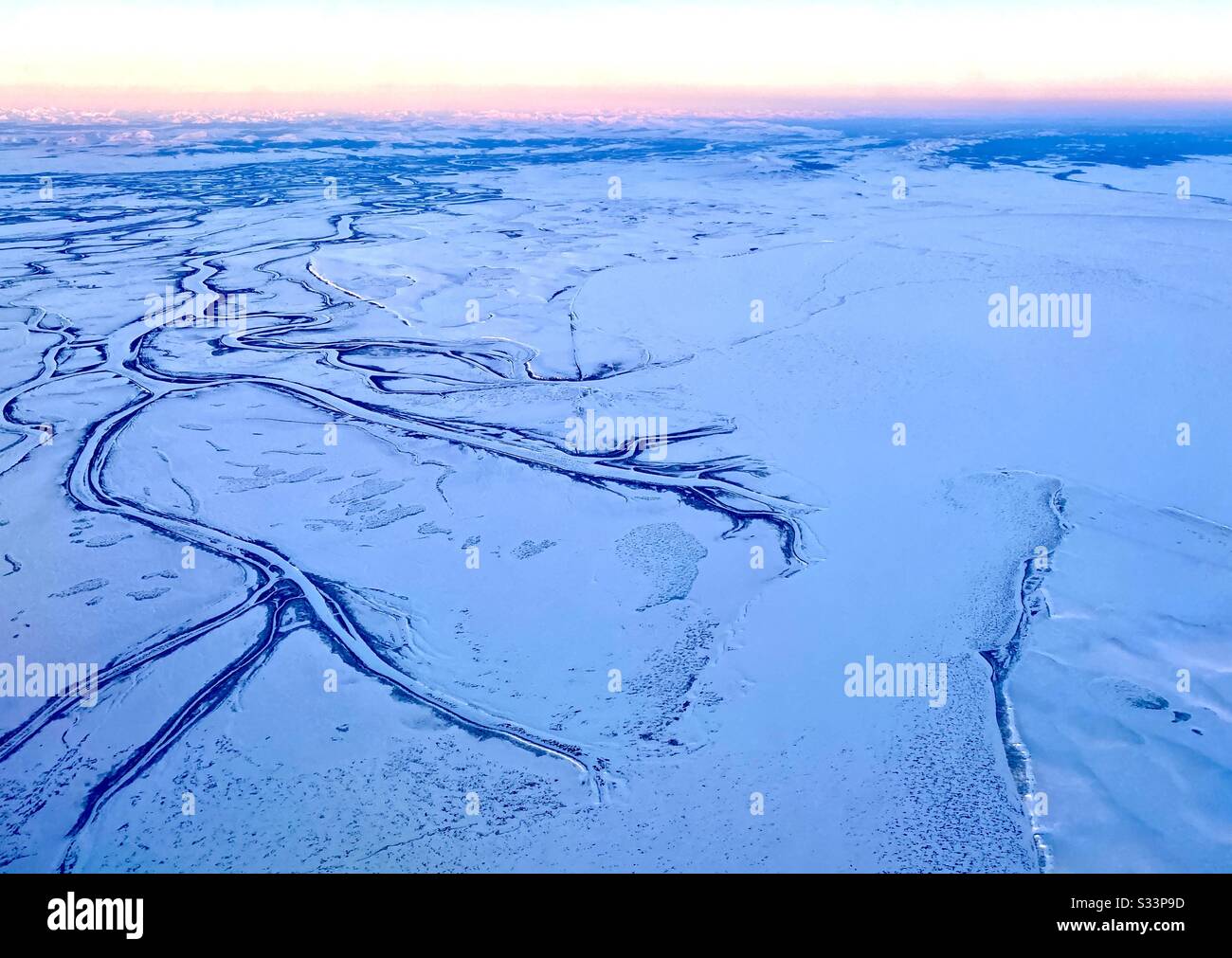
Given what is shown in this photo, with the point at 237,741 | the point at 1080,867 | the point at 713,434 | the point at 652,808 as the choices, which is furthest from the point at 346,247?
the point at 1080,867

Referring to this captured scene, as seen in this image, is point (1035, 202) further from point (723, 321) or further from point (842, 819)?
point (842, 819)

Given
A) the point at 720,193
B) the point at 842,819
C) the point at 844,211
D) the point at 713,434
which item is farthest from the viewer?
the point at 720,193

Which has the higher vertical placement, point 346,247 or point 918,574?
point 346,247

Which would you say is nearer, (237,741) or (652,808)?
(652,808)

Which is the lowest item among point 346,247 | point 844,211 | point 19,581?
point 19,581

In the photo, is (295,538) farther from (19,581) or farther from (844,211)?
(844,211)
